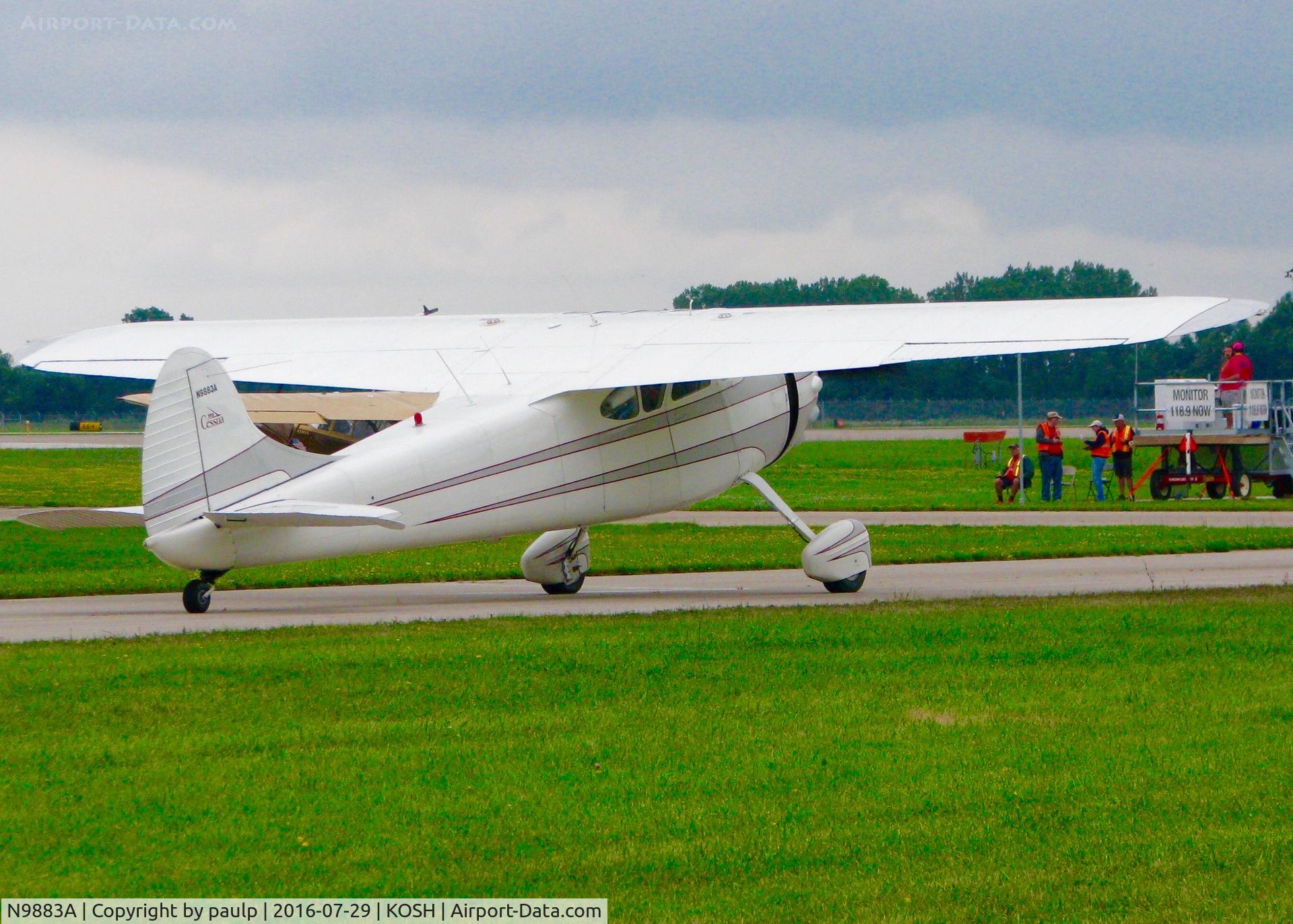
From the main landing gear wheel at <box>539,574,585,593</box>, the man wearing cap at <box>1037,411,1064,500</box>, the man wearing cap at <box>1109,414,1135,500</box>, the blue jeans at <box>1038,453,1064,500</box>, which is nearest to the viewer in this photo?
the main landing gear wheel at <box>539,574,585,593</box>

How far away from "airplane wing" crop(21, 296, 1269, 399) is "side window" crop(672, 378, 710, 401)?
18.2 inches

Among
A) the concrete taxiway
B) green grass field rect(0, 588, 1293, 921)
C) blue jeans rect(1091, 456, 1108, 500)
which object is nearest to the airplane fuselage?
the concrete taxiway

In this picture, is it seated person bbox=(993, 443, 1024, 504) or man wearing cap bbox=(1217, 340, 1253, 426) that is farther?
man wearing cap bbox=(1217, 340, 1253, 426)

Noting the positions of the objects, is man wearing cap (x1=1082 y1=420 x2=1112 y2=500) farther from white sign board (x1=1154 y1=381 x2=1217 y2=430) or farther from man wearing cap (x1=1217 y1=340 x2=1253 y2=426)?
man wearing cap (x1=1217 y1=340 x2=1253 y2=426)

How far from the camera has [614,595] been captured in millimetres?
17031

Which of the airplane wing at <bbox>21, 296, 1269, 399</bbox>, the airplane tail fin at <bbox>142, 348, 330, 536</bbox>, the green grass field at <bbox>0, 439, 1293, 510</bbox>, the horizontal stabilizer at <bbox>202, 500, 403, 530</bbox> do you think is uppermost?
the airplane wing at <bbox>21, 296, 1269, 399</bbox>

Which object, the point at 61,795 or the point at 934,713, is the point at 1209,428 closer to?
the point at 934,713

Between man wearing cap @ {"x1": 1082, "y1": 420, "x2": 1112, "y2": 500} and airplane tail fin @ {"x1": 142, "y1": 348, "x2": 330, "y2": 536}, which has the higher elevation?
airplane tail fin @ {"x1": 142, "y1": 348, "x2": 330, "y2": 536}

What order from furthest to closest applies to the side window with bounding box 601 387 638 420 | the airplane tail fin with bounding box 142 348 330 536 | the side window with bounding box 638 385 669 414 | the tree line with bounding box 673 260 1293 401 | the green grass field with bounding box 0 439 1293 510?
1. the tree line with bounding box 673 260 1293 401
2. the green grass field with bounding box 0 439 1293 510
3. the side window with bounding box 638 385 669 414
4. the side window with bounding box 601 387 638 420
5. the airplane tail fin with bounding box 142 348 330 536

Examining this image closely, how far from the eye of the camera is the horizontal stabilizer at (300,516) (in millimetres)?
13172

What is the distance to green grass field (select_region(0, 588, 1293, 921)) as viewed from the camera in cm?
607

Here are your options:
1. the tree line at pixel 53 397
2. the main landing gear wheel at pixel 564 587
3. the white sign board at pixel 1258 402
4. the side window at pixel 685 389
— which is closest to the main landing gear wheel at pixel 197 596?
the main landing gear wheel at pixel 564 587

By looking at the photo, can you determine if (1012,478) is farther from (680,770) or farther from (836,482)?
(680,770)

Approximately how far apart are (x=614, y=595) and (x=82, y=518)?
18.9 feet
